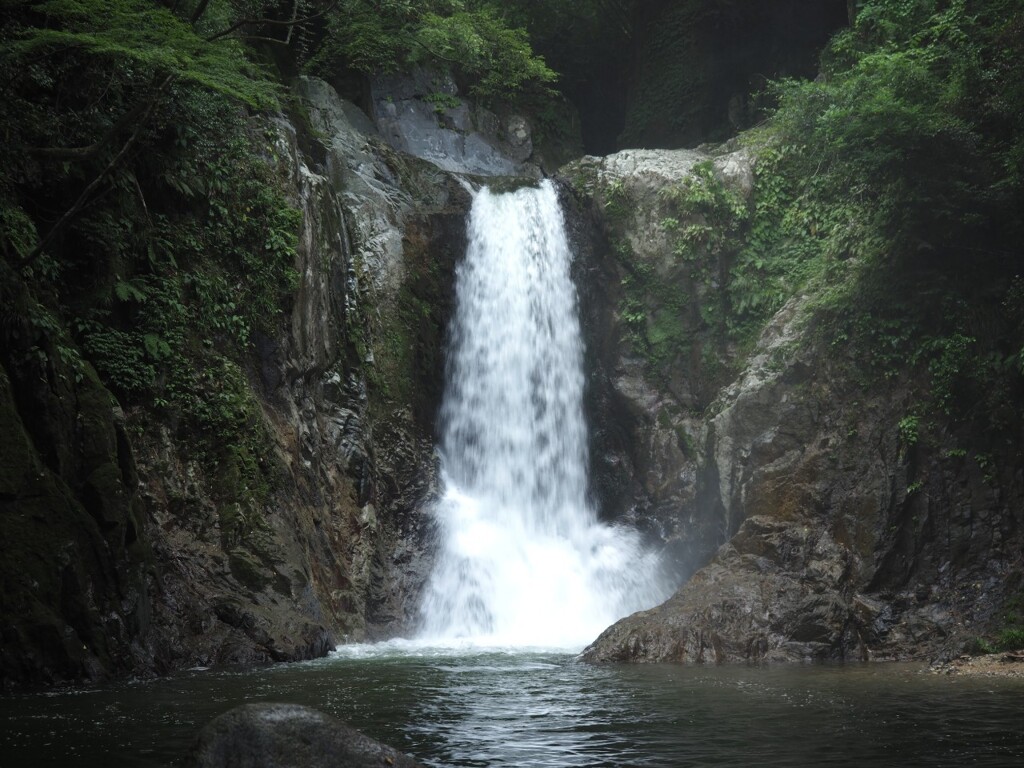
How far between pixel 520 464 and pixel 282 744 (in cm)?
1269

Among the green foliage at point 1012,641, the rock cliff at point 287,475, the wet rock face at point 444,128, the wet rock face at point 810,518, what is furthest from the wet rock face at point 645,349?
the green foliage at point 1012,641

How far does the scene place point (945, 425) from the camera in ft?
42.4

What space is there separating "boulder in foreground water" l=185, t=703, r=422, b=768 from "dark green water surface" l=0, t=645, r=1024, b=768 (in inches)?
28.5

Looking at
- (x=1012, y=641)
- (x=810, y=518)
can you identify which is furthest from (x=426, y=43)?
(x=1012, y=641)

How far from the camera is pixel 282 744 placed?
14.9ft

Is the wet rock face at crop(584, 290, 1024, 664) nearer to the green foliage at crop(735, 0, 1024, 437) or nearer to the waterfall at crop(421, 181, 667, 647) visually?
the green foliage at crop(735, 0, 1024, 437)

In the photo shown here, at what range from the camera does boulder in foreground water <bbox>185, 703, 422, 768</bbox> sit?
4.48 metres

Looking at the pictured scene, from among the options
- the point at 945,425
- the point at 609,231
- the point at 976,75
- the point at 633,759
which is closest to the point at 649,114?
the point at 609,231

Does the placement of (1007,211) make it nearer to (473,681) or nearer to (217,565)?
(473,681)

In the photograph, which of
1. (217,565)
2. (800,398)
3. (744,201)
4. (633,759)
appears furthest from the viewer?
(744,201)

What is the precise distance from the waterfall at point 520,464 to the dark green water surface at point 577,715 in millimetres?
4929

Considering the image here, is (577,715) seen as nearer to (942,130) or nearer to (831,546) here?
(831,546)

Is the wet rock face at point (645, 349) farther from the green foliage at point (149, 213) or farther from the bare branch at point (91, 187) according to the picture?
the bare branch at point (91, 187)

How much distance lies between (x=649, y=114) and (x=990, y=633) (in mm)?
17867
